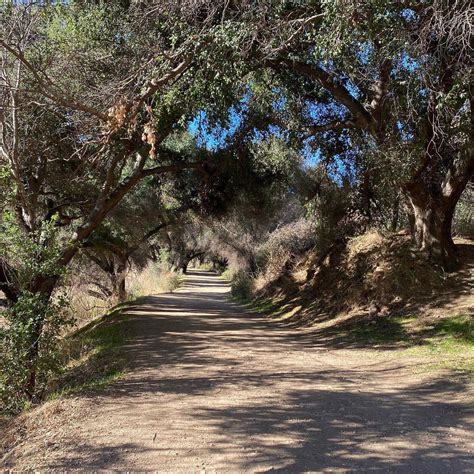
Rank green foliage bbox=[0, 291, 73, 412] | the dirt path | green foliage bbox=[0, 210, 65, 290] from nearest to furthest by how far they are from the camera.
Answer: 1. the dirt path
2. green foliage bbox=[0, 291, 73, 412]
3. green foliage bbox=[0, 210, 65, 290]

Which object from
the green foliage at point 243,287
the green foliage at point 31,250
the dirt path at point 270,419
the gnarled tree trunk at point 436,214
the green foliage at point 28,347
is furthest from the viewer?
Result: the green foliage at point 243,287

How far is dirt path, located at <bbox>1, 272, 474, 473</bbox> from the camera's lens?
4289 millimetres

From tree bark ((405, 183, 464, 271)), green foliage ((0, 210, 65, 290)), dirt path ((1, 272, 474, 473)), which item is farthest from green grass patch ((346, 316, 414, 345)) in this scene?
green foliage ((0, 210, 65, 290))

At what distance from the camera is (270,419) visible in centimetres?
540

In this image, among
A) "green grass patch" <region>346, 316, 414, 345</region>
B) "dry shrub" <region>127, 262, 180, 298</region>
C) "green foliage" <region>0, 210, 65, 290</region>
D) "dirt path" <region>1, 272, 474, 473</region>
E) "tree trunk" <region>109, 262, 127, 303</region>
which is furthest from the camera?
"dry shrub" <region>127, 262, 180, 298</region>

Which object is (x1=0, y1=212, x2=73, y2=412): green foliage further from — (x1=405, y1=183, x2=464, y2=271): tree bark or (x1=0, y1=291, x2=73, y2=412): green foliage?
(x1=405, y1=183, x2=464, y2=271): tree bark

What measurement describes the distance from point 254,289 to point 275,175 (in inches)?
403

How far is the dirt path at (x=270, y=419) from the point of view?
4.29 meters

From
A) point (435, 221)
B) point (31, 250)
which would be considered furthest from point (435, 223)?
point (31, 250)

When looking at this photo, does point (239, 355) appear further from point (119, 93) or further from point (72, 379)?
point (119, 93)

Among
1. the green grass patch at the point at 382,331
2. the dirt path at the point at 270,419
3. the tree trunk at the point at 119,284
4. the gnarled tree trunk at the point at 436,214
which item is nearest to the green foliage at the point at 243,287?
the tree trunk at the point at 119,284

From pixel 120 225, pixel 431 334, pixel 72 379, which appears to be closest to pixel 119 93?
pixel 72 379

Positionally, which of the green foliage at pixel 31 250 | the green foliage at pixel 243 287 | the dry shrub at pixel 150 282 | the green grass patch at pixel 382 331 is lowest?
the green grass patch at pixel 382 331

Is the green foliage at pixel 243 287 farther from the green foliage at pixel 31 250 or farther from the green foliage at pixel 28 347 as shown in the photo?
the green foliage at pixel 28 347
